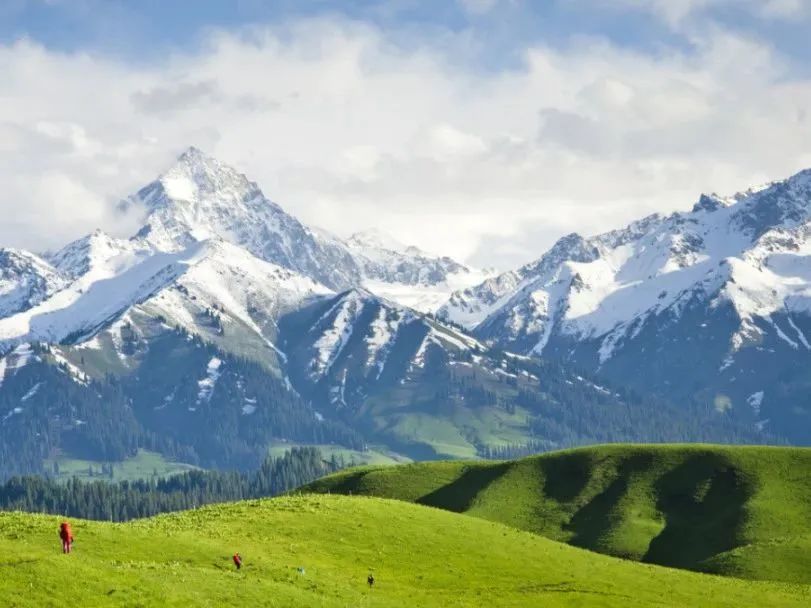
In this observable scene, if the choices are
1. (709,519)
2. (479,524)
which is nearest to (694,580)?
(479,524)

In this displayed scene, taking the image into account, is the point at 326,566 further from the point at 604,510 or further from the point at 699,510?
the point at 699,510

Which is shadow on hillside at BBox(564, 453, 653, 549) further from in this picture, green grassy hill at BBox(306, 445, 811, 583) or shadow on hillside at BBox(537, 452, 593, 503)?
shadow on hillside at BBox(537, 452, 593, 503)

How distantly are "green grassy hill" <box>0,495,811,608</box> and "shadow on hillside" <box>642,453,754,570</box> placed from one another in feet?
100

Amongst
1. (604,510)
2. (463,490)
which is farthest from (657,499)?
(463,490)

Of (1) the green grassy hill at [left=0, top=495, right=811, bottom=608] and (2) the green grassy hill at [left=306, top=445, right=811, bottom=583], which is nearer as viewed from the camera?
(1) the green grassy hill at [left=0, top=495, right=811, bottom=608]

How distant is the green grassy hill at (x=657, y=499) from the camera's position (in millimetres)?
154625

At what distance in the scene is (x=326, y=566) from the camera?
336 feet

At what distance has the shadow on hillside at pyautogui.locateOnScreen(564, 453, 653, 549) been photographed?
163m

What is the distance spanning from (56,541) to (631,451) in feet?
386

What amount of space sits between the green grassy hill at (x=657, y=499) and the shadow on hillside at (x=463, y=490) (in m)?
0.21

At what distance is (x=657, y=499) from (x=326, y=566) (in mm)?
85405

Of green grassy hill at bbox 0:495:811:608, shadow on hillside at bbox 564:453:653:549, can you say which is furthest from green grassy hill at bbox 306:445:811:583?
green grassy hill at bbox 0:495:811:608

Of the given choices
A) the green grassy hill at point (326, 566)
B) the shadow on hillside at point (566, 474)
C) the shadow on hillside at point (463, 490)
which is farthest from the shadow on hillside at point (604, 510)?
the green grassy hill at point (326, 566)

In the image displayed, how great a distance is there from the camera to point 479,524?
138m
